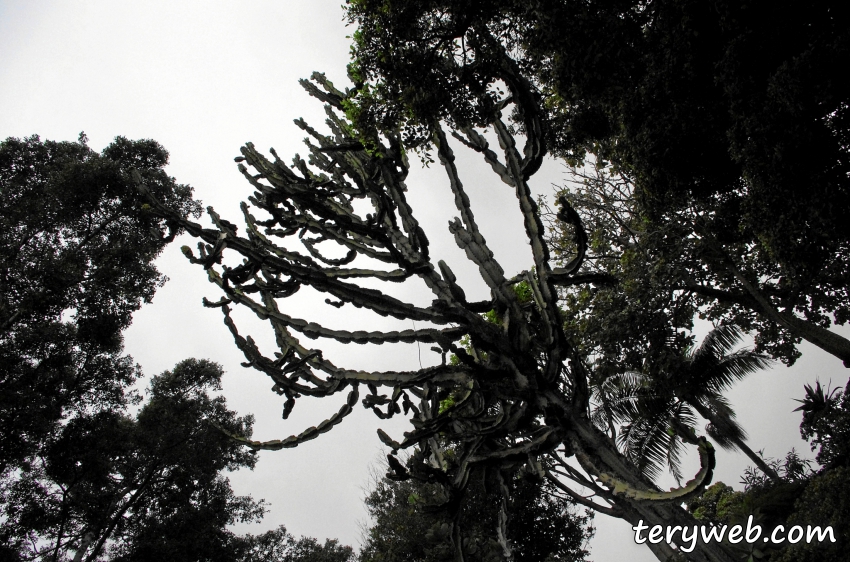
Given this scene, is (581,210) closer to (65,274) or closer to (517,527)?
(517,527)

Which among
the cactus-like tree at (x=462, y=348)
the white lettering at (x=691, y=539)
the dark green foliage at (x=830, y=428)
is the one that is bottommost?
the white lettering at (x=691, y=539)

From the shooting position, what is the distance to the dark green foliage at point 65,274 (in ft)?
28.3

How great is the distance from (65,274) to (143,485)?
20.5 feet

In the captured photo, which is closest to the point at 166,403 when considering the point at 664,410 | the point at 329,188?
the point at 329,188

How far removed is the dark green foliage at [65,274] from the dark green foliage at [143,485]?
3.01 ft

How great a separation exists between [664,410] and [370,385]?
441 inches

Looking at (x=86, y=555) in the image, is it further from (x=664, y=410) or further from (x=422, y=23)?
(x=664, y=410)

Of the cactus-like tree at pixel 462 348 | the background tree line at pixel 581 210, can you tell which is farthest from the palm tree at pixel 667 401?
the cactus-like tree at pixel 462 348

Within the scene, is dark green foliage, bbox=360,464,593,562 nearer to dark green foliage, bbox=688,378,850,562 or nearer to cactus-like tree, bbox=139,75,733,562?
dark green foliage, bbox=688,378,850,562

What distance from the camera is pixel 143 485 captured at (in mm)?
11945

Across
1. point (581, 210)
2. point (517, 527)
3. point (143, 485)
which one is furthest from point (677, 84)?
point (143, 485)

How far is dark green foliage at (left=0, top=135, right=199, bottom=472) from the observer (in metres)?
8.64

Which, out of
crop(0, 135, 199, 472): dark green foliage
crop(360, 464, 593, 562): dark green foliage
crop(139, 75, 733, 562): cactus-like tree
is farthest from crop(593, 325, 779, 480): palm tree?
crop(0, 135, 199, 472): dark green foliage

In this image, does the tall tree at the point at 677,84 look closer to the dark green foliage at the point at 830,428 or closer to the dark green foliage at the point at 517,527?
the dark green foliage at the point at 830,428
